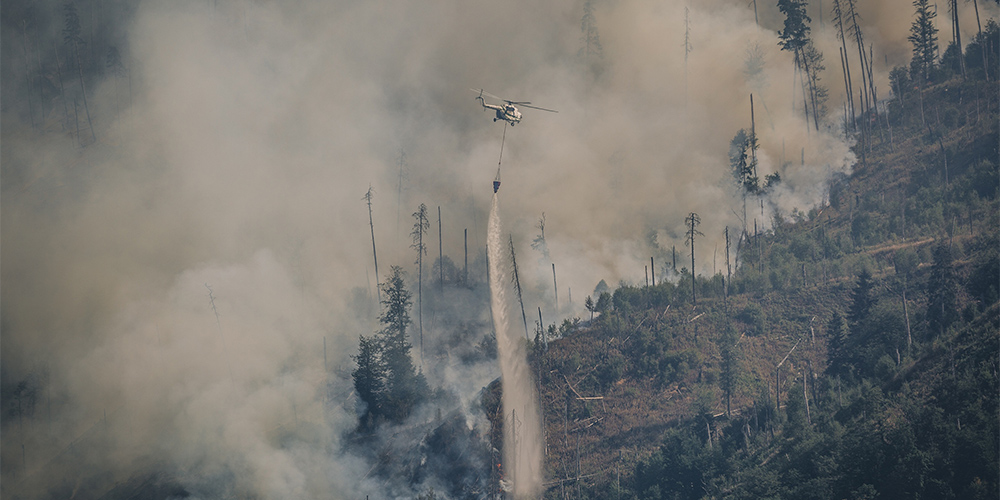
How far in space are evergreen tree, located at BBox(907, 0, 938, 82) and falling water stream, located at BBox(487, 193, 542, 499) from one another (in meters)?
74.4

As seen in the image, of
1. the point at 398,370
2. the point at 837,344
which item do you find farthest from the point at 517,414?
the point at 837,344

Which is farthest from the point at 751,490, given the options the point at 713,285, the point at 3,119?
the point at 3,119

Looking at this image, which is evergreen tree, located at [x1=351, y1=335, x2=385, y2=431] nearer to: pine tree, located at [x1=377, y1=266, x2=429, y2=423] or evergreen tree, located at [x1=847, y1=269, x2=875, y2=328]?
pine tree, located at [x1=377, y1=266, x2=429, y2=423]

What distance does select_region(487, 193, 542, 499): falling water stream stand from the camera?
264 feet

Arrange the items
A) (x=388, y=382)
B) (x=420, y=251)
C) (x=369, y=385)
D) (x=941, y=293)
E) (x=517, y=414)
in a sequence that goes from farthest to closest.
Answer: (x=420, y=251) < (x=388, y=382) < (x=369, y=385) < (x=517, y=414) < (x=941, y=293)

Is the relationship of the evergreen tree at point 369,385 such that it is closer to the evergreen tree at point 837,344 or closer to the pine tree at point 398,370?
the pine tree at point 398,370

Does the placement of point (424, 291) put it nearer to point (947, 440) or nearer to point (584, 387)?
point (584, 387)

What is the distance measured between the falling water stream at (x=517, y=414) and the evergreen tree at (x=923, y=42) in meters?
74.4

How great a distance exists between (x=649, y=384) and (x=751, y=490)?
836 inches

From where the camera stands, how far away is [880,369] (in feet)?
241

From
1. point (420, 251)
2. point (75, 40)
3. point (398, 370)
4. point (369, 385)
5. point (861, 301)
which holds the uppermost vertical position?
point (75, 40)

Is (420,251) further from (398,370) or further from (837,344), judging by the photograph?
(837,344)

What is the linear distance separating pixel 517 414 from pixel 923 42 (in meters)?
89.0

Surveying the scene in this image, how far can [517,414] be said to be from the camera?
3401 inches
